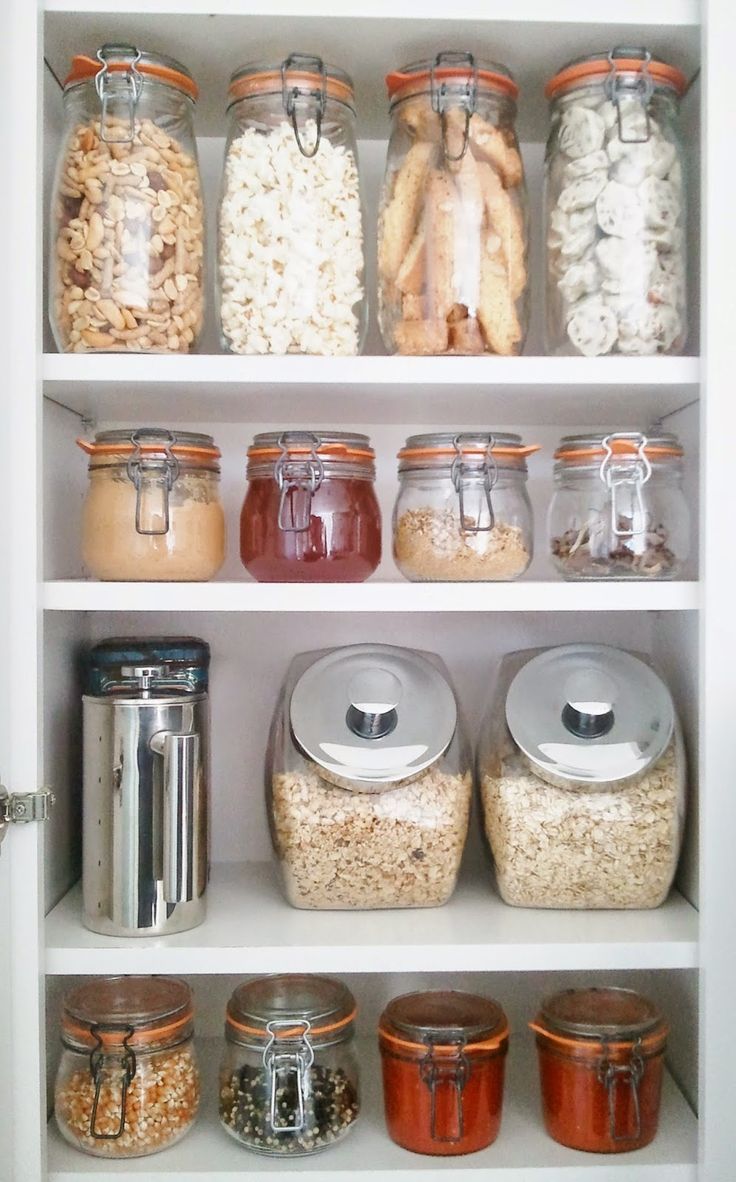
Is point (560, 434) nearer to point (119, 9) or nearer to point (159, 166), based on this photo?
point (159, 166)

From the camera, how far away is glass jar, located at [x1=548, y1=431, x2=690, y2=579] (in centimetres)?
125

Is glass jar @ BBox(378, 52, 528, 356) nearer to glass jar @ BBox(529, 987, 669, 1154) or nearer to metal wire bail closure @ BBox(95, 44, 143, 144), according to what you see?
metal wire bail closure @ BBox(95, 44, 143, 144)

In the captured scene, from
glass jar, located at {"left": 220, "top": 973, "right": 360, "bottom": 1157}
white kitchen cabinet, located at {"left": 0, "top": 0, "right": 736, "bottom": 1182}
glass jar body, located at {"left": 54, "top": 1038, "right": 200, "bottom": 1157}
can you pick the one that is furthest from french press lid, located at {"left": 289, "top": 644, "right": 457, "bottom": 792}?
glass jar body, located at {"left": 54, "top": 1038, "right": 200, "bottom": 1157}

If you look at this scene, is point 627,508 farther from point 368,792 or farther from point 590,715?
point 368,792

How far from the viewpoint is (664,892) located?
1.30 metres

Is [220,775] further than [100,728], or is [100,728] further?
[220,775]

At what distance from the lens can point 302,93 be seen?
122 cm

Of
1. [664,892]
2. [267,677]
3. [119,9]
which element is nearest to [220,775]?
[267,677]

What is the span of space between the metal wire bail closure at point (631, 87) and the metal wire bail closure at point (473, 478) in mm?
366

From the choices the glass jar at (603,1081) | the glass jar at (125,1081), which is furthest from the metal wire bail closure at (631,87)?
the glass jar at (125,1081)

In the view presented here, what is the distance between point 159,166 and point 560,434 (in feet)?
2.12

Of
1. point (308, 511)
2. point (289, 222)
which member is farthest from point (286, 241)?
point (308, 511)

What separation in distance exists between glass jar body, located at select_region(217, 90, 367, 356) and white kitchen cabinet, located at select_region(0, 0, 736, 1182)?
0.05 meters

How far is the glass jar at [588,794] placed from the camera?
127 cm
